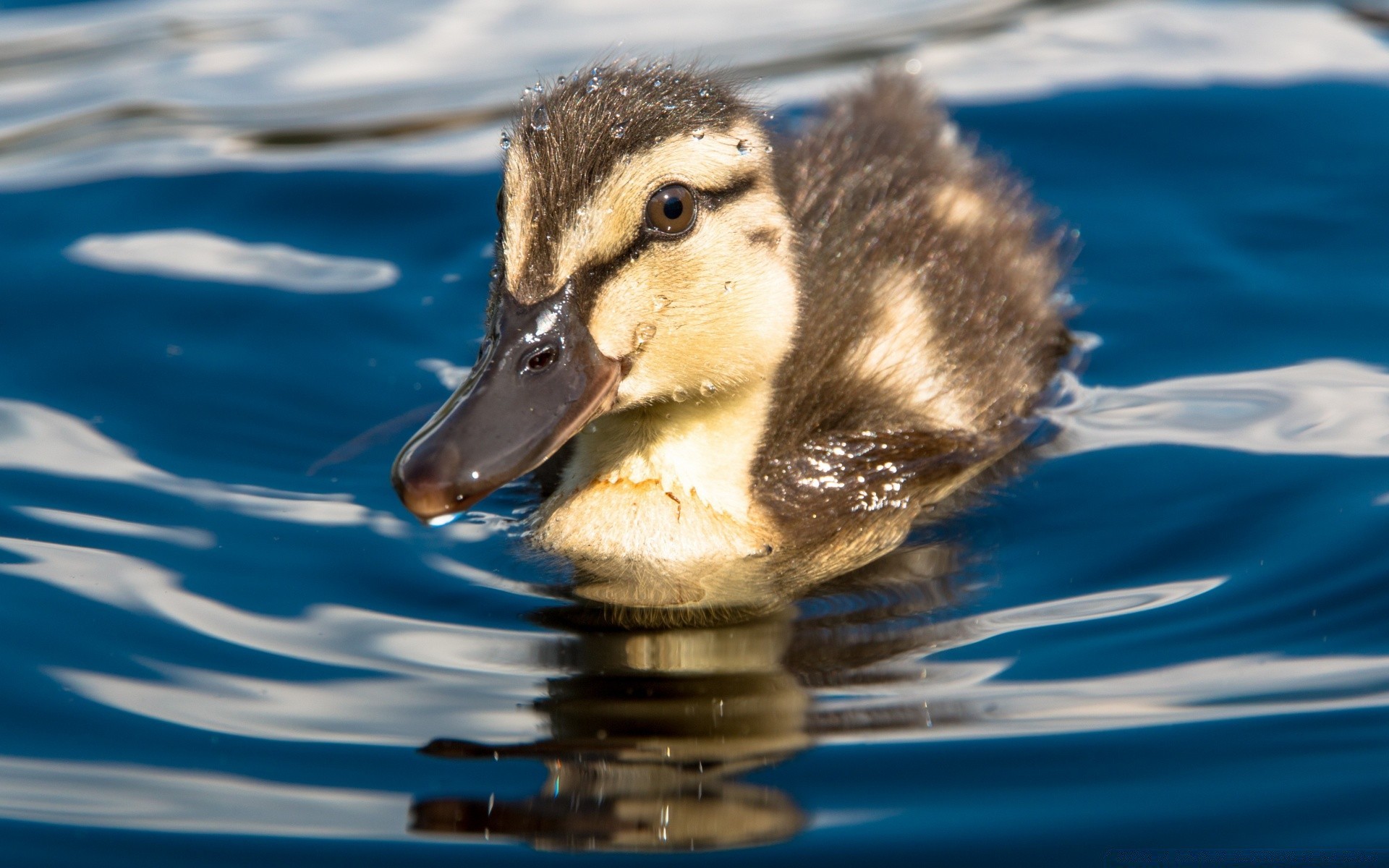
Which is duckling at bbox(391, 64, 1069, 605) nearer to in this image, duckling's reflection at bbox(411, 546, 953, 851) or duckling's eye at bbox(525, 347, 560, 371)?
duckling's eye at bbox(525, 347, 560, 371)

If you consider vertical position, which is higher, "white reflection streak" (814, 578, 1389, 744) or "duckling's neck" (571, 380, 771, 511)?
"duckling's neck" (571, 380, 771, 511)

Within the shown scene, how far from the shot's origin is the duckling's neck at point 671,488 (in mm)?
4719

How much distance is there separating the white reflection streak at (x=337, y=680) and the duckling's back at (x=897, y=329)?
109 centimetres

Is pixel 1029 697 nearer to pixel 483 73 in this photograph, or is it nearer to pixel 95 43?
pixel 483 73

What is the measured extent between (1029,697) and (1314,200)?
410 centimetres

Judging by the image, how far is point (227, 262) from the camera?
6930mm

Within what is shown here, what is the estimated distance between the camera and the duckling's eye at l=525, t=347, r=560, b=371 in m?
4.16

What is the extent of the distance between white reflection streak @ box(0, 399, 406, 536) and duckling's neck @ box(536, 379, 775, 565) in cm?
56

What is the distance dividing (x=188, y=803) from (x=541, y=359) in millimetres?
1288

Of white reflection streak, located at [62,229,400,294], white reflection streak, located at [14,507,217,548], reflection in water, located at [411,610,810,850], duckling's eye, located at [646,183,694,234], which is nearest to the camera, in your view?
reflection in water, located at [411,610,810,850]

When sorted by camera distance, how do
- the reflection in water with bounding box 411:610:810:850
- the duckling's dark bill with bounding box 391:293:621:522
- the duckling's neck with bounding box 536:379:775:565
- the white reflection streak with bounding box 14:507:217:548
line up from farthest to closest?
1. the white reflection streak with bounding box 14:507:217:548
2. the duckling's neck with bounding box 536:379:775:565
3. the duckling's dark bill with bounding box 391:293:621:522
4. the reflection in water with bounding box 411:610:810:850

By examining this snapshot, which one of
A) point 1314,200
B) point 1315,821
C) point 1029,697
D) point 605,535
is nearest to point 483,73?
point 1314,200

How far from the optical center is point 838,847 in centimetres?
331

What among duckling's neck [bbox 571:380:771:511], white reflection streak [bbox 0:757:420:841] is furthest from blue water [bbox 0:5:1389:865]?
duckling's neck [bbox 571:380:771:511]
